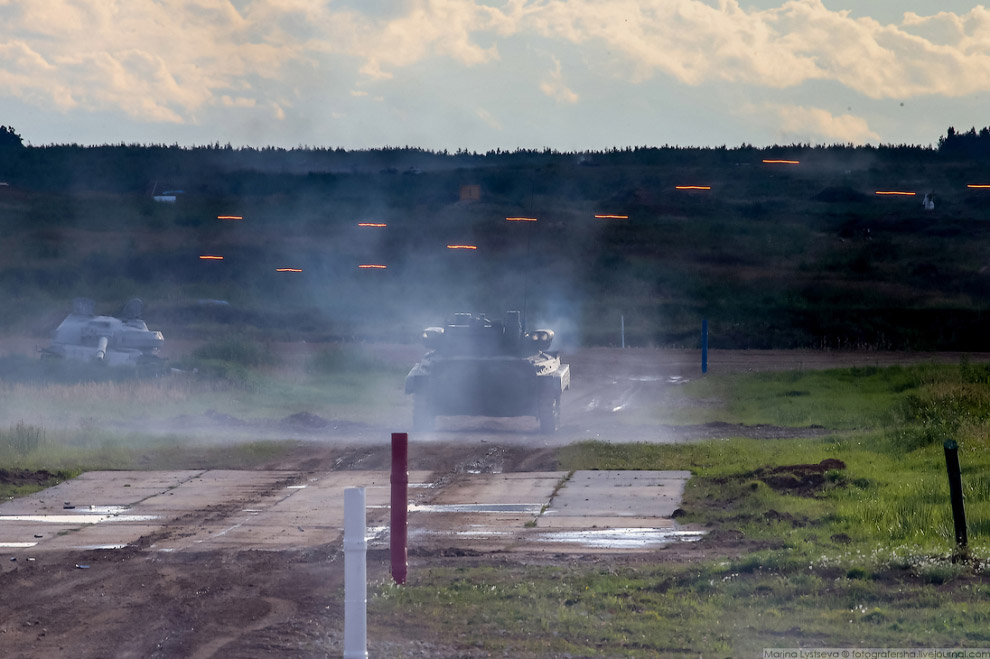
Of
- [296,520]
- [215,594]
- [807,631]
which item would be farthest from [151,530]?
[807,631]

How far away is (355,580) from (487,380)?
44.5 feet

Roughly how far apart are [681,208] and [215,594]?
7020 centimetres

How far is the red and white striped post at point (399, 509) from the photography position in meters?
8.70

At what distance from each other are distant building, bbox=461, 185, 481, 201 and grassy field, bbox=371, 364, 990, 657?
63387mm

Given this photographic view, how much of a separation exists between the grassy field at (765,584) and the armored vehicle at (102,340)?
788 inches

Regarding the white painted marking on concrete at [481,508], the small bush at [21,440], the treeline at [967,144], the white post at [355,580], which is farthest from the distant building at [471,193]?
the white post at [355,580]

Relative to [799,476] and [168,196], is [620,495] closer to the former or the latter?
[799,476]

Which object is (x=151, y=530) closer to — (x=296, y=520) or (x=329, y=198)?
(x=296, y=520)

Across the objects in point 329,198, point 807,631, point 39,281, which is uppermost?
point 329,198

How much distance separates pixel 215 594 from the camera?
8.66m

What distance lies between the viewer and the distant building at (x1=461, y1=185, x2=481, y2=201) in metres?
77.3

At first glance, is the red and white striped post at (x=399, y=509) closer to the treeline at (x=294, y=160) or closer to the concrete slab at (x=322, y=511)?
the concrete slab at (x=322, y=511)

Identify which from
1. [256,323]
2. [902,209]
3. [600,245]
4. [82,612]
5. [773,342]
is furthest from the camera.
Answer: [902,209]

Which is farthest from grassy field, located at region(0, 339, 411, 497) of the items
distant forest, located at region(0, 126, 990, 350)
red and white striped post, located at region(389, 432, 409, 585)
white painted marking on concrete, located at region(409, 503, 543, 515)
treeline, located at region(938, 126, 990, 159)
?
treeline, located at region(938, 126, 990, 159)
